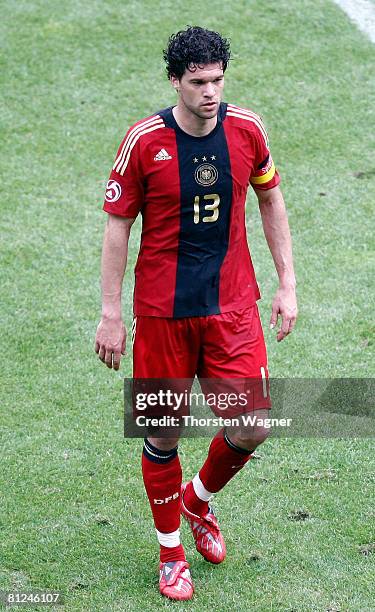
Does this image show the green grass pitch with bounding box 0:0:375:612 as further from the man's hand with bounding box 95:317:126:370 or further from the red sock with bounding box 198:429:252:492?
the man's hand with bounding box 95:317:126:370

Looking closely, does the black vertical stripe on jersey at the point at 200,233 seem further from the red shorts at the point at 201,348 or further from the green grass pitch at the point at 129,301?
the green grass pitch at the point at 129,301

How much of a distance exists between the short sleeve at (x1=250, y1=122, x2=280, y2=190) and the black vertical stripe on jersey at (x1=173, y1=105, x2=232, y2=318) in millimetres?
187

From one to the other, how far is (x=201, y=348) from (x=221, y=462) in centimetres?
54

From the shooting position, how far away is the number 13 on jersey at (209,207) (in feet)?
14.8

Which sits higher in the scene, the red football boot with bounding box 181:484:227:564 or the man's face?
the man's face

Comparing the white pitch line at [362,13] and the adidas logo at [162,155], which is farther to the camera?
the white pitch line at [362,13]

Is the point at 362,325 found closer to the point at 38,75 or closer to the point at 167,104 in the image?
the point at 167,104

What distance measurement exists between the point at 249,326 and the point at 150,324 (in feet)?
1.41

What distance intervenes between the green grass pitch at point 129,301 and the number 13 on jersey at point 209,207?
1553mm

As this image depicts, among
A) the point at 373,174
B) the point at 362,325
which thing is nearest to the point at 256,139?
the point at 362,325

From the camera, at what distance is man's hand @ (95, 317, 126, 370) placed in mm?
4637

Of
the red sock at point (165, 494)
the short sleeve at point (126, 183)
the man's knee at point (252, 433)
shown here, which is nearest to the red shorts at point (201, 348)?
the man's knee at point (252, 433)

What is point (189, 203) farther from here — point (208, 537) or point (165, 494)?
point (208, 537)

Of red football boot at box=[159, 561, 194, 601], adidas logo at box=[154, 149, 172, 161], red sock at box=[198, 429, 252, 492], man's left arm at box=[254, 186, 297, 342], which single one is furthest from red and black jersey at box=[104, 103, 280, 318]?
red football boot at box=[159, 561, 194, 601]
